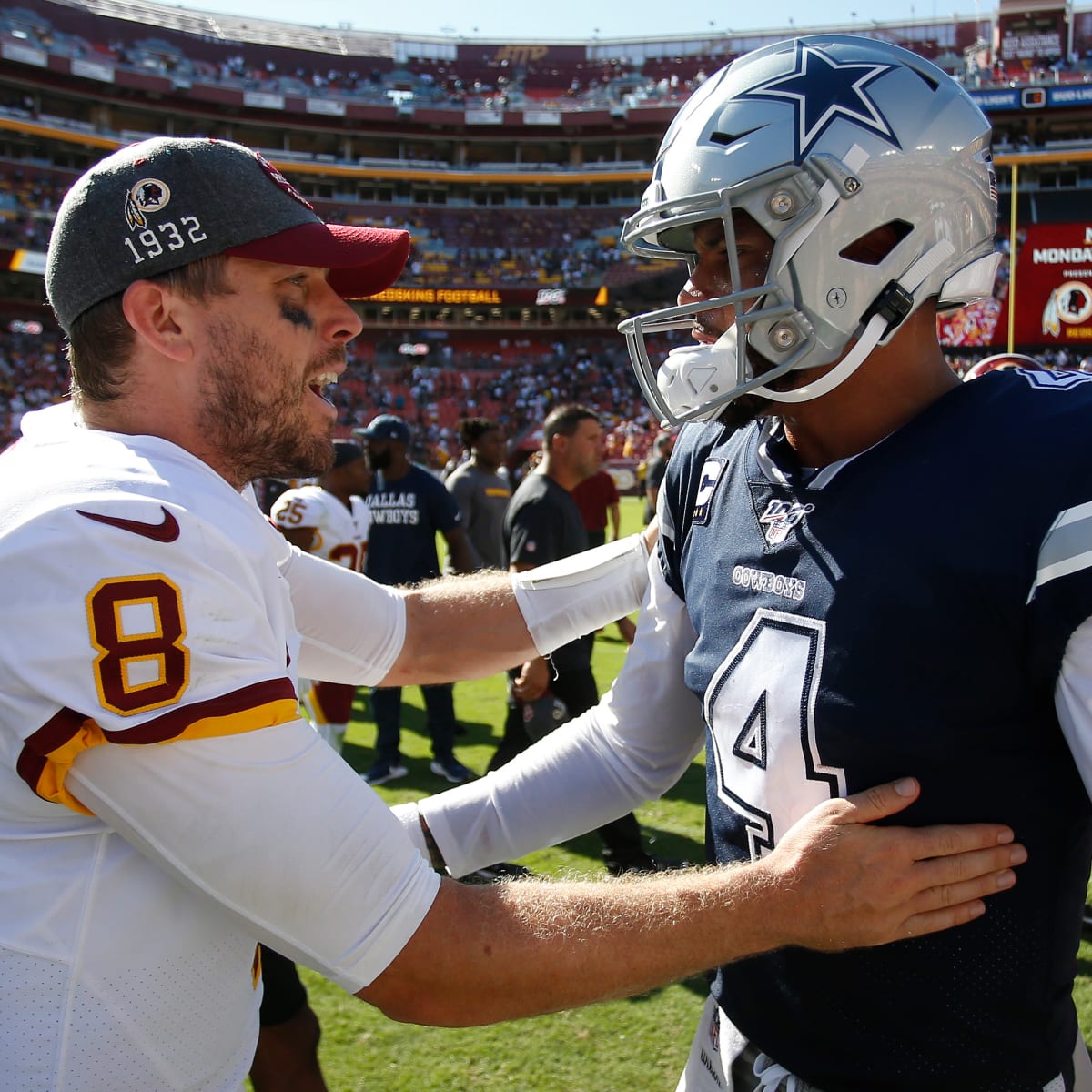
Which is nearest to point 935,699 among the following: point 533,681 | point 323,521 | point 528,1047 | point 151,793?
point 151,793

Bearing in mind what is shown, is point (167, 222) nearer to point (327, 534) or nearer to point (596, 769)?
point (596, 769)

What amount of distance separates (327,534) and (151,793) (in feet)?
15.1

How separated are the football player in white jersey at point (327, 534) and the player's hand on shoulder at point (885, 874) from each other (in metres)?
4.41

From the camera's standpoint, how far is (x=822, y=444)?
1708 millimetres

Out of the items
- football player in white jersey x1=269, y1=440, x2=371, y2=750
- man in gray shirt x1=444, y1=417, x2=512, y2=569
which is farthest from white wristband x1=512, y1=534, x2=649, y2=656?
man in gray shirt x1=444, y1=417, x2=512, y2=569

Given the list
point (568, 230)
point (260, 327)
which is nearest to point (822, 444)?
point (260, 327)

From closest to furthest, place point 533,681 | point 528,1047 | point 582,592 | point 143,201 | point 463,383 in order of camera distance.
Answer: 1. point 143,201
2. point 582,592
3. point 528,1047
4. point 533,681
5. point 463,383

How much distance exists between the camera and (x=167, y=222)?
5.21 ft

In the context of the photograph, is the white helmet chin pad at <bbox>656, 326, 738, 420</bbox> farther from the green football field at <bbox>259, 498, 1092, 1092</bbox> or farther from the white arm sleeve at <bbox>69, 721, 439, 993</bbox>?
the green football field at <bbox>259, 498, 1092, 1092</bbox>

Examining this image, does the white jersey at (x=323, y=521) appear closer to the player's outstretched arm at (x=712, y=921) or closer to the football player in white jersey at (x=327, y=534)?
the football player in white jersey at (x=327, y=534)

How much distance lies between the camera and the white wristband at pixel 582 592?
243 cm

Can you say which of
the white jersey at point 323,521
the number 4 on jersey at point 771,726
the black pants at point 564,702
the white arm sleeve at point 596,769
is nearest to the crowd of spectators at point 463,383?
the white jersey at point 323,521

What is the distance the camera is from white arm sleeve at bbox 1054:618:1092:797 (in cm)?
127

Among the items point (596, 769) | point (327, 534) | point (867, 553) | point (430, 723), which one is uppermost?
point (867, 553)
